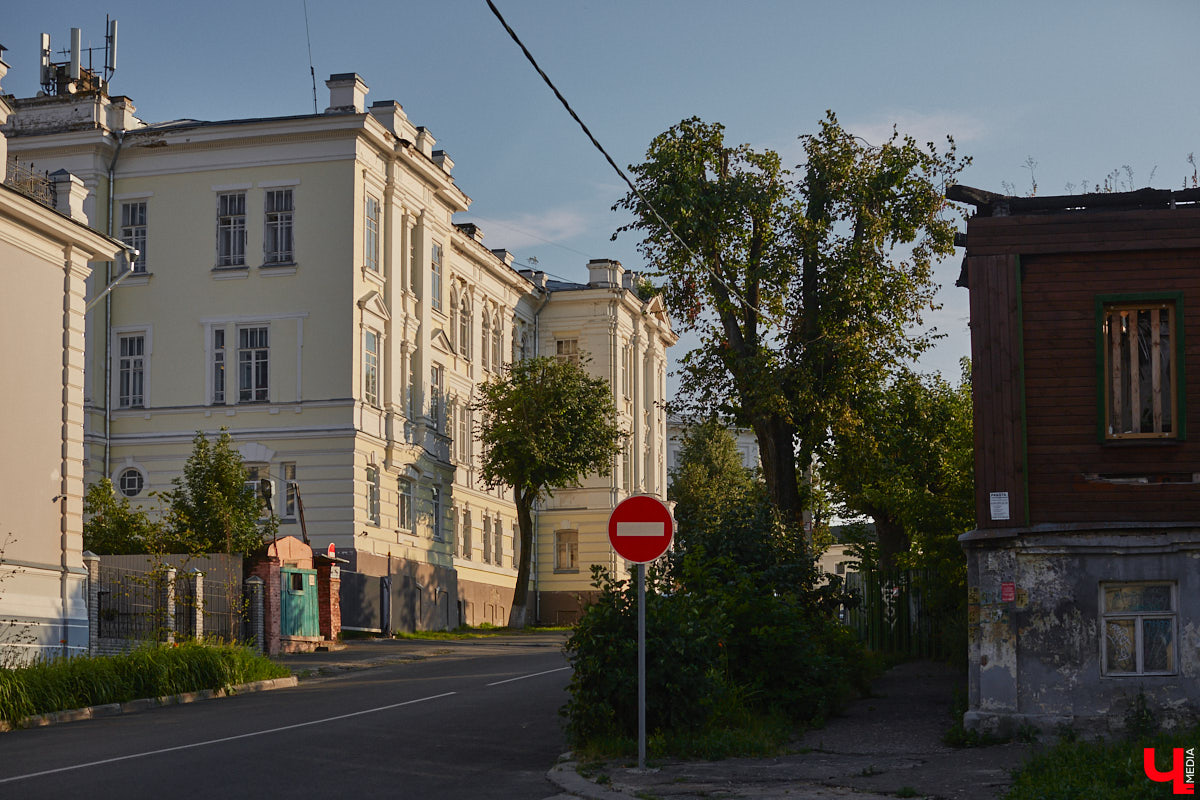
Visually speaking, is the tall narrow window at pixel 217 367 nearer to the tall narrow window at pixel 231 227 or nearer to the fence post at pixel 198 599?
the tall narrow window at pixel 231 227

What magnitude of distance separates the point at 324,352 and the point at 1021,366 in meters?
29.9

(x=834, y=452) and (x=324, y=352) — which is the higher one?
(x=324, y=352)

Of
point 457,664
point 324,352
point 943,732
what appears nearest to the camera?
point 943,732

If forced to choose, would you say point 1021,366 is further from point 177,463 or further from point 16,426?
point 177,463

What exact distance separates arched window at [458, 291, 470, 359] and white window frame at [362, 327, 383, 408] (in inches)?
387

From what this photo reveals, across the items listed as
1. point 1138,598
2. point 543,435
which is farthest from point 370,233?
point 1138,598

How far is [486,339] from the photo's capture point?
5891cm

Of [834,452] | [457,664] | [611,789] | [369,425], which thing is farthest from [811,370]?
[611,789]

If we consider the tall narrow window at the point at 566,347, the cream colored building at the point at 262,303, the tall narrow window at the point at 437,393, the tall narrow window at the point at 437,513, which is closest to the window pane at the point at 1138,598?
the cream colored building at the point at 262,303

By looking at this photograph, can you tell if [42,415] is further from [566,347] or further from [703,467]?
[703,467]

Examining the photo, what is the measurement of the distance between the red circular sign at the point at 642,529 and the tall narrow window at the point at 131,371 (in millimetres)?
33361

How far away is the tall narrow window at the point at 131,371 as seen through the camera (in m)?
44.1

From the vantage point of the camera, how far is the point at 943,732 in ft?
51.6

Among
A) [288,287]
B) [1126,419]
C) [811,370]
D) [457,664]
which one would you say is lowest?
[457,664]
